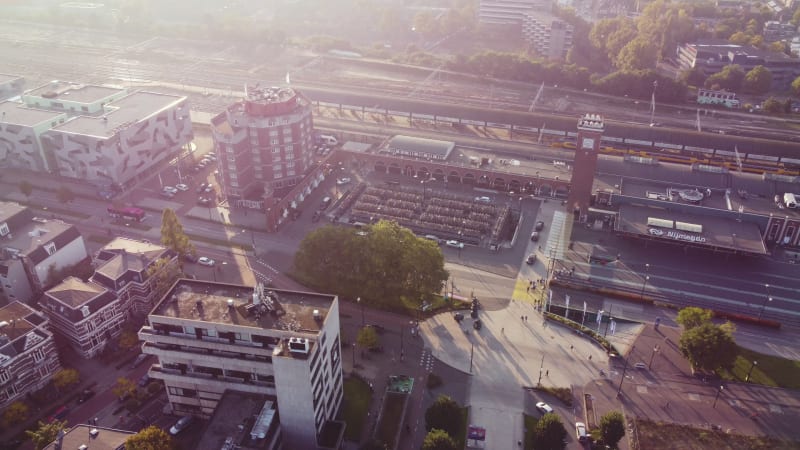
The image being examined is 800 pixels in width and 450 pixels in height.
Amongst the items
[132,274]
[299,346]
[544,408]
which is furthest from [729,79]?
[132,274]

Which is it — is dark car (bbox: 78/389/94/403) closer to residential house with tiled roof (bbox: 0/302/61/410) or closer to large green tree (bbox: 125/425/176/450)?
residential house with tiled roof (bbox: 0/302/61/410)

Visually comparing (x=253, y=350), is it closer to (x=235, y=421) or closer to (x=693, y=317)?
(x=235, y=421)

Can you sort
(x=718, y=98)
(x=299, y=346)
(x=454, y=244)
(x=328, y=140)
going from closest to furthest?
(x=299, y=346) → (x=454, y=244) → (x=328, y=140) → (x=718, y=98)

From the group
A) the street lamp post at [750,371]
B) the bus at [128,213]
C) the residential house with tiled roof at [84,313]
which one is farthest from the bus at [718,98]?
the residential house with tiled roof at [84,313]

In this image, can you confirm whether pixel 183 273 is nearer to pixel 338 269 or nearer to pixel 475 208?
pixel 338 269

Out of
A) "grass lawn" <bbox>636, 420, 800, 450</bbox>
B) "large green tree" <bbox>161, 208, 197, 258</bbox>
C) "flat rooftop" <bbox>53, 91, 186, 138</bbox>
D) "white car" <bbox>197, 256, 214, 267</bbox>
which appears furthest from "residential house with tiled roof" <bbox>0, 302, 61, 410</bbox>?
"grass lawn" <bbox>636, 420, 800, 450</bbox>

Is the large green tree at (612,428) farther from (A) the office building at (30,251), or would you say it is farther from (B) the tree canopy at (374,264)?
(A) the office building at (30,251)
